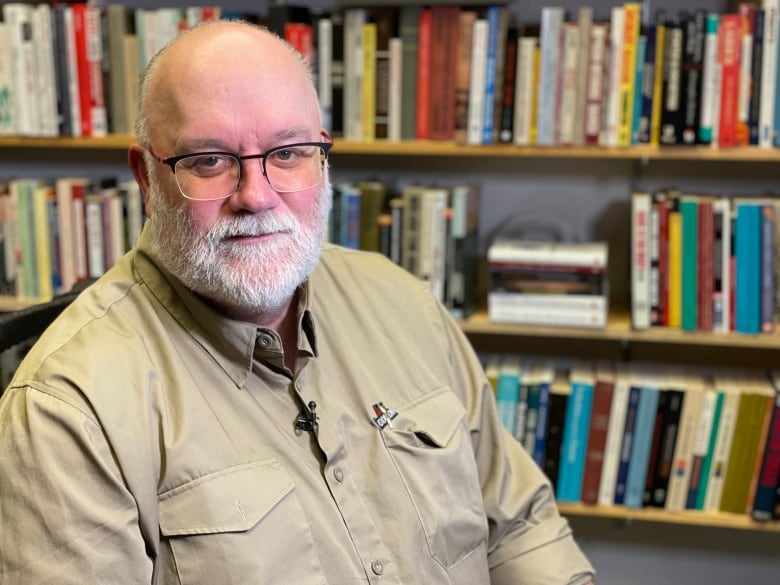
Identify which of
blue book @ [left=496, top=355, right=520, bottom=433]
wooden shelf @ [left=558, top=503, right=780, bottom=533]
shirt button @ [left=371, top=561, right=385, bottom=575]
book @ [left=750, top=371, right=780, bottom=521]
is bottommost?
wooden shelf @ [left=558, top=503, right=780, bottom=533]

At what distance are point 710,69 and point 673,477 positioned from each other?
3.07 feet

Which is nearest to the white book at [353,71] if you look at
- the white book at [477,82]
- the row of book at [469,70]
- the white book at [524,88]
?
the row of book at [469,70]

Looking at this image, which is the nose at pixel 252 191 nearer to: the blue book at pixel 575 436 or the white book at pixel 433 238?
the white book at pixel 433 238

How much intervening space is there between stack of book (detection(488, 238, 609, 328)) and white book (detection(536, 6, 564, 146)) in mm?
259

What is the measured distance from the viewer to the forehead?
1.09m

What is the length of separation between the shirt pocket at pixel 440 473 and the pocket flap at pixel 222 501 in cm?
21

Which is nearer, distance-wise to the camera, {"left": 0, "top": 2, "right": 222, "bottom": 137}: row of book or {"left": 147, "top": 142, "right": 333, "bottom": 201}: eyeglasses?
{"left": 147, "top": 142, "right": 333, "bottom": 201}: eyeglasses

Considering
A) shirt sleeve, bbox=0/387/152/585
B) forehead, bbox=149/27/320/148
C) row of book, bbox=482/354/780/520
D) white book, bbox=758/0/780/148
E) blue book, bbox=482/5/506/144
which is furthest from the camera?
row of book, bbox=482/354/780/520

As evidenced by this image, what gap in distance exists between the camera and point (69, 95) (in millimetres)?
2053

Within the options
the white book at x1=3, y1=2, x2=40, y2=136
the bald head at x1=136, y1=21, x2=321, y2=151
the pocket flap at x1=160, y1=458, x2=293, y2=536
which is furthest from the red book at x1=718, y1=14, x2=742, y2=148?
the white book at x1=3, y1=2, x2=40, y2=136

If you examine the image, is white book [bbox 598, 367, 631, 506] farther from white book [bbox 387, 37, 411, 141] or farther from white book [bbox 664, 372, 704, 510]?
white book [bbox 387, 37, 411, 141]

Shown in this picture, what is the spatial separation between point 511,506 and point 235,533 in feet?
1.69

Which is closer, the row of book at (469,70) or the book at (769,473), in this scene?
the row of book at (469,70)

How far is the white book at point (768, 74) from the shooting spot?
5.77 ft
